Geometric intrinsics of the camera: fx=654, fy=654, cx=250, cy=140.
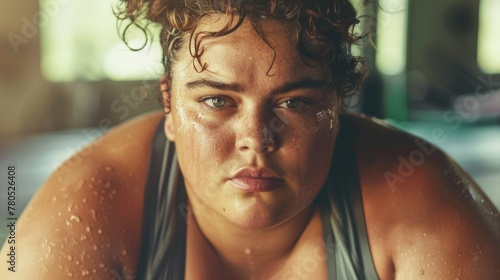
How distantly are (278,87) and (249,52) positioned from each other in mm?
62

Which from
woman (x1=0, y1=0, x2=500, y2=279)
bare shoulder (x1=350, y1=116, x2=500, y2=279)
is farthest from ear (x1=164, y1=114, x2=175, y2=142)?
bare shoulder (x1=350, y1=116, x2=500, y2=279)

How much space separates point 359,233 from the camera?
1.01m

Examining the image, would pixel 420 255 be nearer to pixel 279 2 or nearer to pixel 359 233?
pixel 359 233

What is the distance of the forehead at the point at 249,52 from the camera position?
88 cm

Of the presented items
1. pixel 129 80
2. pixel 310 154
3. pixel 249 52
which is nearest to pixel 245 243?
pixel 310 154

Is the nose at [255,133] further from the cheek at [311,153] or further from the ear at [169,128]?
the ear at [169,128]

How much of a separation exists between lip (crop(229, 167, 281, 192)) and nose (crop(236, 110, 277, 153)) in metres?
0.03

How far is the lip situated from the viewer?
898mm

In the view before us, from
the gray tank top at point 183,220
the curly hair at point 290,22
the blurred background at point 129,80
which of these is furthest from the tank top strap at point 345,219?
the blurred background at point 129,80

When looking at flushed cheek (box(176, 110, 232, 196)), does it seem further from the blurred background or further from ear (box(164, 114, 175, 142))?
the blurred background

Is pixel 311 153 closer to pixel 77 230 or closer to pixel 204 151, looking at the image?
pixel 204 151

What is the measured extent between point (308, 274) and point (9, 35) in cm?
243

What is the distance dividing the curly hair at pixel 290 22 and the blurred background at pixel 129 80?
144cm
